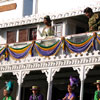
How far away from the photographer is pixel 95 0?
27109mm

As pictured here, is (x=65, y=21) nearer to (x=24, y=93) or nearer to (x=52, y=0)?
(x=52, y=0)

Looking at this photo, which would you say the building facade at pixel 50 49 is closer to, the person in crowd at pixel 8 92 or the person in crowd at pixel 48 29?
the person in crowd at pixel 48 29

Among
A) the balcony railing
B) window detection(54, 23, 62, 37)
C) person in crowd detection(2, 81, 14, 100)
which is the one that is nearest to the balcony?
the balcony railing

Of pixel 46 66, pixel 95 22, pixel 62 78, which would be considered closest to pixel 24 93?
pixel 62 78

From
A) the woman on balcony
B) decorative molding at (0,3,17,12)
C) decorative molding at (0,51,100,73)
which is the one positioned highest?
decorative molding at (0,3,17,12)

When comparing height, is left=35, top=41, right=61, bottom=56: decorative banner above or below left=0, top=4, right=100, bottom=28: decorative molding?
below

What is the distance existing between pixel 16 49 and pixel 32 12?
500cm

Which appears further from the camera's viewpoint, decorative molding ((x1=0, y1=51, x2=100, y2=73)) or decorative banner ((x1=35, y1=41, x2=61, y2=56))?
decorative banner ((x1=35, y1=41, x2=61, y2=56))

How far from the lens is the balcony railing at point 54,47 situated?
76.1ft

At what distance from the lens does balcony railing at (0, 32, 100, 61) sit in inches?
913

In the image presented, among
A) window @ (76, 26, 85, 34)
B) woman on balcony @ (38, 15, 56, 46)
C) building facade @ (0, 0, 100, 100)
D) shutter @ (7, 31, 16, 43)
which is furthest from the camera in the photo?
shutter @ (7, 31, 16, 43)

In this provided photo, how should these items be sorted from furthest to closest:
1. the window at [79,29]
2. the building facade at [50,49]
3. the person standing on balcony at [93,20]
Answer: the window at [79,29] < the building facade at [50,49] < the person standing on balcony at [93,20]

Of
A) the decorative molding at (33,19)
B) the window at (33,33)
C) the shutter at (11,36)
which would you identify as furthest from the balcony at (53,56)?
the shutter at (11,36)

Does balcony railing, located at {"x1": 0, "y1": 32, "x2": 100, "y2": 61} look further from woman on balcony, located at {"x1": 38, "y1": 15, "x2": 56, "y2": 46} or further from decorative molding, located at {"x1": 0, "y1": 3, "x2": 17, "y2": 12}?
decorative molding, located at {"x1": 0, "y1": 3, "x2": 17, "y2": 12}
